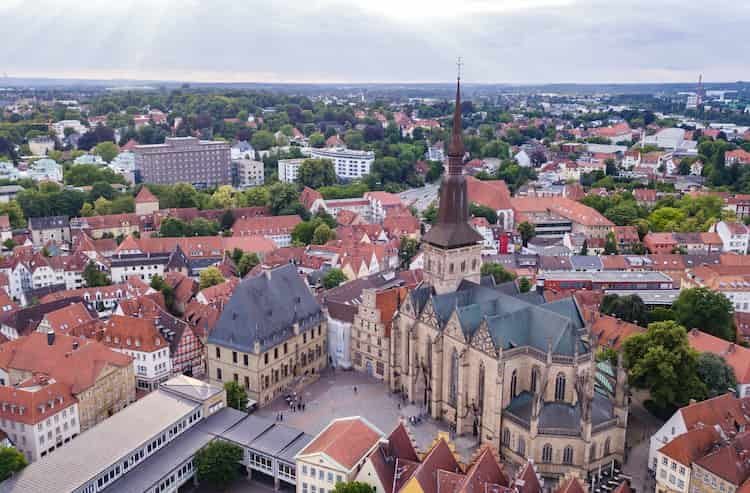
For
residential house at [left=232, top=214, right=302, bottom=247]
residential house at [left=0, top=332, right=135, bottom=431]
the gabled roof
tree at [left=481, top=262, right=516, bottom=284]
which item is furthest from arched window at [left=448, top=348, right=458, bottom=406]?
residential house at [left=232, top=214, right=302, bottom=247]

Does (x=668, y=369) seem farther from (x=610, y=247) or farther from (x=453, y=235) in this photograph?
(x=610, y=247)

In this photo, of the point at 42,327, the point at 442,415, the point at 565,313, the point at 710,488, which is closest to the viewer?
the point at 710,488

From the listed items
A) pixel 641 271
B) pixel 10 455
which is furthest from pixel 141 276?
pixel 641 271

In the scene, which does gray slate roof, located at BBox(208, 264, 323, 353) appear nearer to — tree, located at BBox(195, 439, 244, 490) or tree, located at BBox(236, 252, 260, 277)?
tree, located at BBox(195, 439, 244, 490)

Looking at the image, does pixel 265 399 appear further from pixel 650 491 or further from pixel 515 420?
pixel 650 491

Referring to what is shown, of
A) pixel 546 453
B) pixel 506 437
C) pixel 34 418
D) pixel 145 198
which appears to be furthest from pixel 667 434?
pixel 145 198

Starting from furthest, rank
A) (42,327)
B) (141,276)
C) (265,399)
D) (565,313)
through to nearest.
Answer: (141,276) → (42,327) → (265,399) → (565,313)
